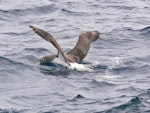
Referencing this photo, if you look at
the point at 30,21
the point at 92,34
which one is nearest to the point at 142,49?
the point at 92,34

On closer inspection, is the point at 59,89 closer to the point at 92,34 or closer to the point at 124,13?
the point at 92,34

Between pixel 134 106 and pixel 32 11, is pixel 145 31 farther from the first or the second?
pixel 134 106

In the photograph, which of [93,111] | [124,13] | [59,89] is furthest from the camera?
[124,13]

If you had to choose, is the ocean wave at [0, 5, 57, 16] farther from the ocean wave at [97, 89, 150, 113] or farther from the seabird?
the ocean wave at [97, 89, 150, 113]

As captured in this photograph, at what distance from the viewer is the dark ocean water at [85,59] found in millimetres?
12484

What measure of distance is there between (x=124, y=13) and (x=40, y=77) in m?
8.79

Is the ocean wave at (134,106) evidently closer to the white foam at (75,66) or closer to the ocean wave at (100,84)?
the ocean wave at (100,84)

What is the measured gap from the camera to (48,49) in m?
17.7

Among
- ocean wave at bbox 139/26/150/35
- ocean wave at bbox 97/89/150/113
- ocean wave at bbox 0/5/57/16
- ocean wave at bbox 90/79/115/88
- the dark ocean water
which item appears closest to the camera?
ocean wave at bbox 97/89/150/113

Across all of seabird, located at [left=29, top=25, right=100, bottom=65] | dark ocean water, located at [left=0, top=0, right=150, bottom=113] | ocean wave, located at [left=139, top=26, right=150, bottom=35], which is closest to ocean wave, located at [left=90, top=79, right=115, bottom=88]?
dark ocean water, located at [left=0, top=0, right=150, bottom=113]

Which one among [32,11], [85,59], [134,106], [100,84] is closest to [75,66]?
[85,59]

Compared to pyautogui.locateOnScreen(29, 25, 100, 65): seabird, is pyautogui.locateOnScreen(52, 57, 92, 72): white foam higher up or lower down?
lower down

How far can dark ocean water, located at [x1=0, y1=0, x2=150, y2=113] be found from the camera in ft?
41.0

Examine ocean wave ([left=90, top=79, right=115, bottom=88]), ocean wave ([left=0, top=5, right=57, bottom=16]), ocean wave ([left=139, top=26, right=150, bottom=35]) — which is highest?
ocean wave ([left=90, top=79, right=115, bottom=88])
